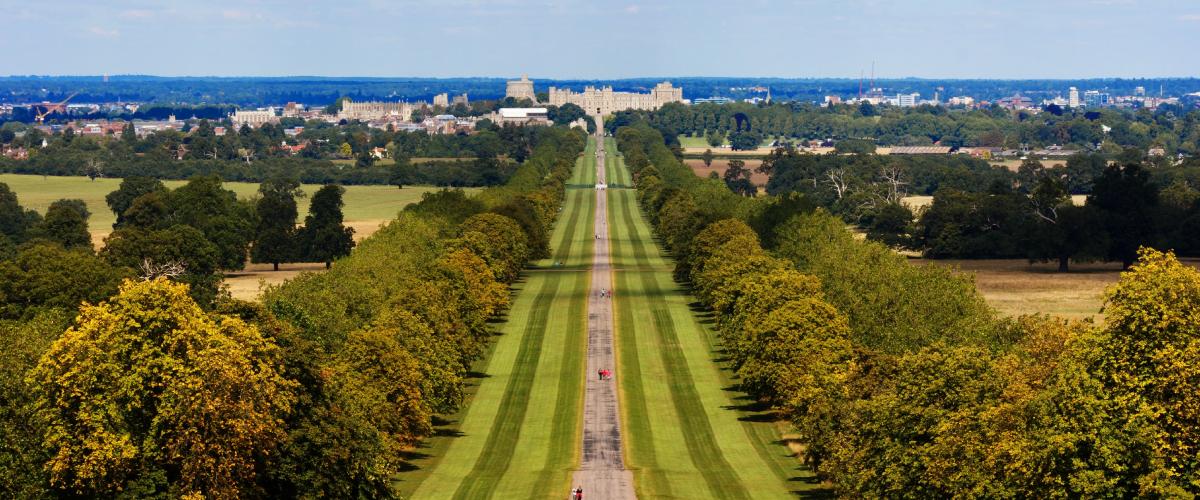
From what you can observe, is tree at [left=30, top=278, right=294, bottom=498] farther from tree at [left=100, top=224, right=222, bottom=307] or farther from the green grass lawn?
tree at [left=100, top=224, right=222, bottom=307]

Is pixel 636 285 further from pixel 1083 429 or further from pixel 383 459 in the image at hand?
pixel 1083 429

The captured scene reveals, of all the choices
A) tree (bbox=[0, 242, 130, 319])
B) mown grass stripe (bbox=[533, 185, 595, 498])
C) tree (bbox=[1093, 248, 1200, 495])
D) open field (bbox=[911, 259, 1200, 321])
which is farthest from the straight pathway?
tree (bbox=[0, 242, 130, 319])

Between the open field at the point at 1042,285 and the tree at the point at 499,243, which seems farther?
the tree at the point at 499,243

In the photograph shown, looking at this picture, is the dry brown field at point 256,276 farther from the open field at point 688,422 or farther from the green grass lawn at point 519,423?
the open field at point 688,422

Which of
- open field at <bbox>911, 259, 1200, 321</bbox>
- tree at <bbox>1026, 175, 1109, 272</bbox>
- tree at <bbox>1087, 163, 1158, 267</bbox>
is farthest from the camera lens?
tree at <bbox>1087, 163, 1158, 267</bbox>

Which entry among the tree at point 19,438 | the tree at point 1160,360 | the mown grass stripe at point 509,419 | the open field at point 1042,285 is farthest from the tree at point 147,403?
the open field at point 1042,285

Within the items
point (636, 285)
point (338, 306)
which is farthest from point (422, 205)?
point (338, 306)
